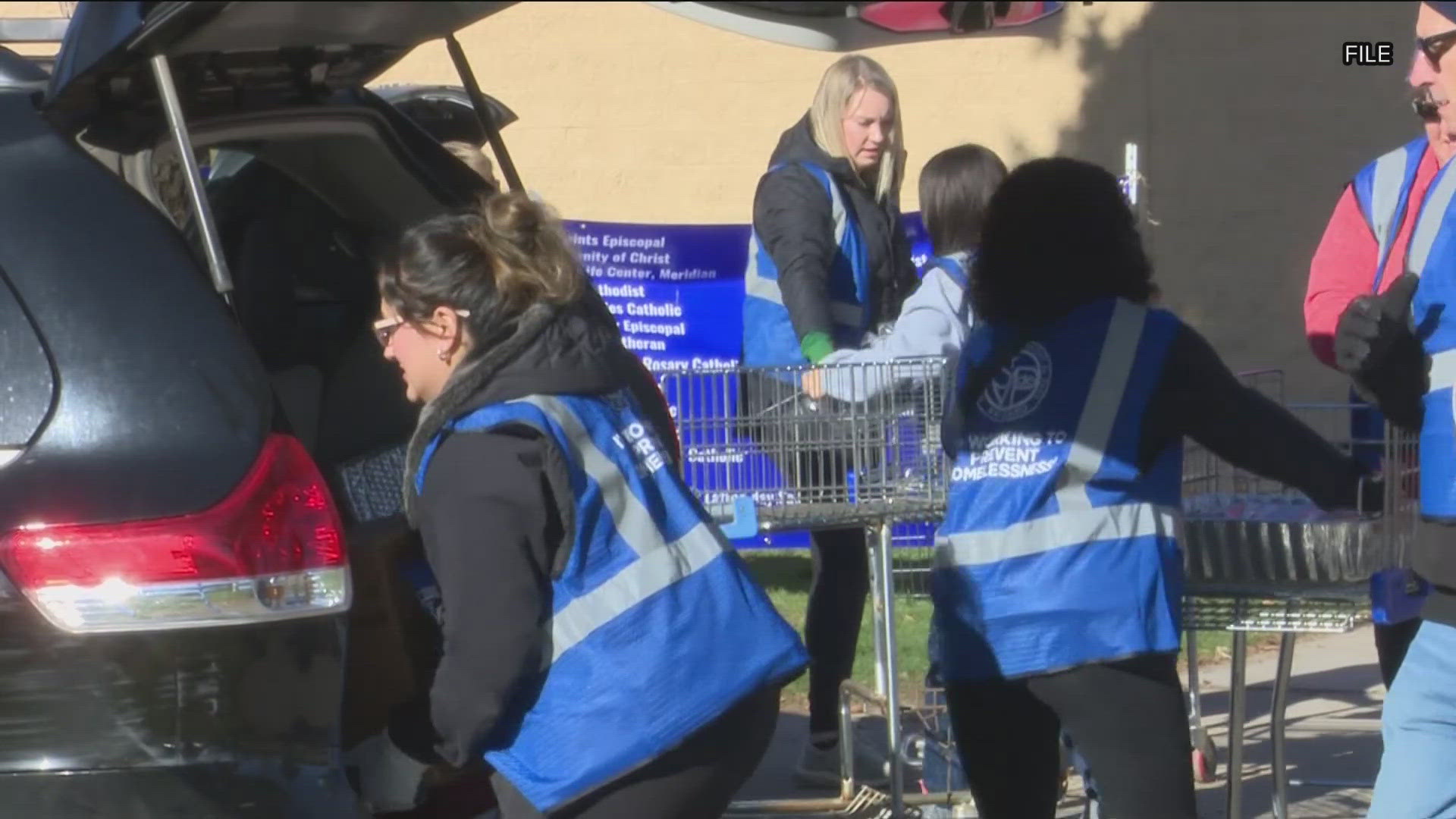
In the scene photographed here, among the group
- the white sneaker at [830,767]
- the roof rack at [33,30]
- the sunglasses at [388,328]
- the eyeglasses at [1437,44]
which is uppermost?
the roof rack at [33,30]

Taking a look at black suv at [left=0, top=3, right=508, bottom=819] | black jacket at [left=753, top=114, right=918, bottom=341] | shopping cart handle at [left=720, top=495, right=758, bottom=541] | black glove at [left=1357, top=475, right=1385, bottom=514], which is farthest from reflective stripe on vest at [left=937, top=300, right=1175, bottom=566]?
black jacket at [left=753, top=114, right=918, bottom=341]

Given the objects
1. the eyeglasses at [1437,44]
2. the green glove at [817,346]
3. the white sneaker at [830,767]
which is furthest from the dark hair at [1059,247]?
the white sneaker at [830,767]

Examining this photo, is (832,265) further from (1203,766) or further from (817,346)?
(1203,766)

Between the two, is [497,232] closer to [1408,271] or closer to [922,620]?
[1408,271]

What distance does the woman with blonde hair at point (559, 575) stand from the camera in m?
3.01

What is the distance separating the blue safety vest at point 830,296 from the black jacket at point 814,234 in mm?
35

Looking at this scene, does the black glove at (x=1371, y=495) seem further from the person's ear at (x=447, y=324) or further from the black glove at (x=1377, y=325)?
the person's ear at (x=447, y=324)

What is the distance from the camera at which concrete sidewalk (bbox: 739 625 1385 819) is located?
19.4 ft

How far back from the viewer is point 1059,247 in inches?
152

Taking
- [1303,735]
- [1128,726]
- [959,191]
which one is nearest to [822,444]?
[959,191]

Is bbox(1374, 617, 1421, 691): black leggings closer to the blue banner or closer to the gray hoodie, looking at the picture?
the gray hoodie

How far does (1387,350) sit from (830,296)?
234 centimetres

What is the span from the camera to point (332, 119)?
390 centimetres

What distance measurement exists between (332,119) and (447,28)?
74 centimetres
